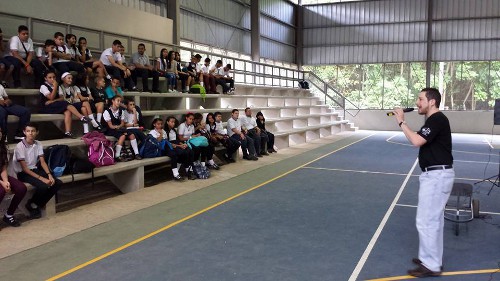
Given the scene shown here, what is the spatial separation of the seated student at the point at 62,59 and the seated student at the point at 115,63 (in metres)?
0.96

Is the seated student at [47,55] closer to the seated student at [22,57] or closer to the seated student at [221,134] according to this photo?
the seated student at [22,57]

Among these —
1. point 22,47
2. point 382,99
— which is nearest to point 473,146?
point 382,99

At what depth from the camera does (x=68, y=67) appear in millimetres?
8117

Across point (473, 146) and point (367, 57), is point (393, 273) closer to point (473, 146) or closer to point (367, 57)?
point (473, 146)

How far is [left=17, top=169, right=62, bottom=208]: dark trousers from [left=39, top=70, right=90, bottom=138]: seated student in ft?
5.18

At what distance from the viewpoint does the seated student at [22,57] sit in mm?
7340

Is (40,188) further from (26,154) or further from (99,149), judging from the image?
(99,149)

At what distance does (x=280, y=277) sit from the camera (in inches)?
157

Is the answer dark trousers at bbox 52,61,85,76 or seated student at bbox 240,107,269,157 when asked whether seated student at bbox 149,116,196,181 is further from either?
seated student at bbox 240,107,269,157

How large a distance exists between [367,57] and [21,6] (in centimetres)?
1987

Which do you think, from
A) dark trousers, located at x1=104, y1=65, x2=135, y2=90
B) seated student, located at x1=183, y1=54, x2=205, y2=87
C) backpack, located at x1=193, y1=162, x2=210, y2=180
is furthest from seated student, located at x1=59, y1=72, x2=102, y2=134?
seated student, located at x1=183, y1=54, x2=205, y2=87

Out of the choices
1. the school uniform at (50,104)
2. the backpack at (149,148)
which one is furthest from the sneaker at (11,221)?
the backpack at (149,148)

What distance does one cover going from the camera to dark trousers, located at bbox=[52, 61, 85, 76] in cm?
799

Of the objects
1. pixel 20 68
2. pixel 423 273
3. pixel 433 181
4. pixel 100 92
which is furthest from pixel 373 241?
pixel 20 68
